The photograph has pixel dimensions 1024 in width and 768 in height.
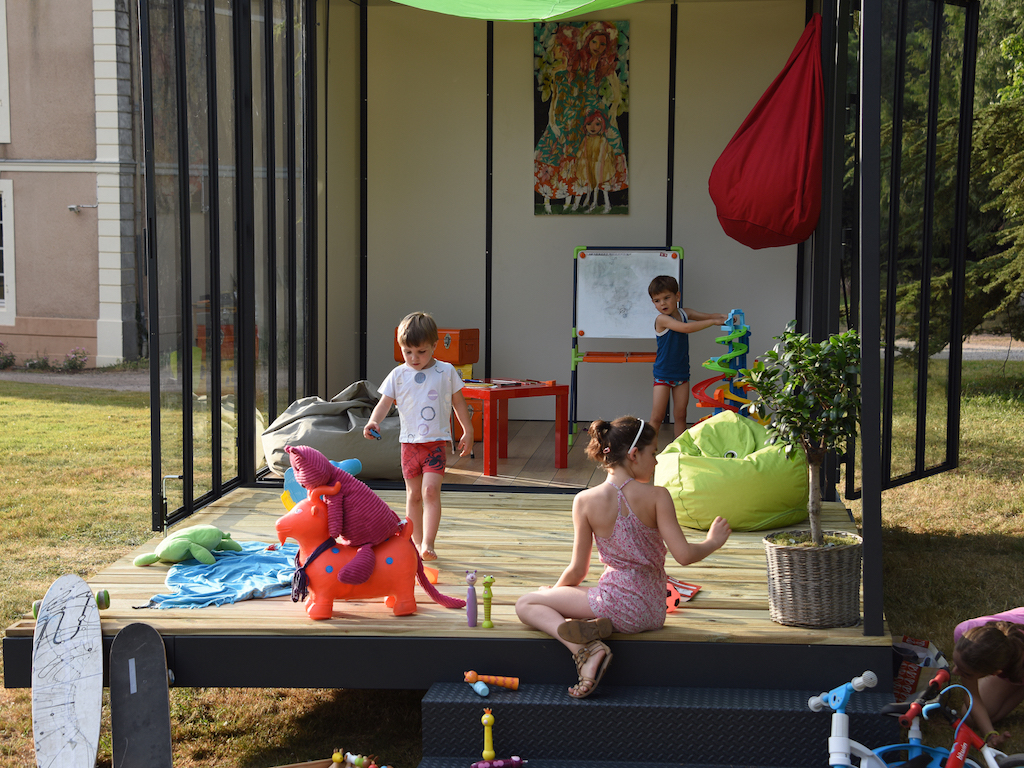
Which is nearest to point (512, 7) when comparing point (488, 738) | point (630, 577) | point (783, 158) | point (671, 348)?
point (783, 158)

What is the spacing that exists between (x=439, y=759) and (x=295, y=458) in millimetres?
968

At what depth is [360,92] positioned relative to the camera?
7406mm

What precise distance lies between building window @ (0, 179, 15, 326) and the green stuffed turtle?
1079 centimetres

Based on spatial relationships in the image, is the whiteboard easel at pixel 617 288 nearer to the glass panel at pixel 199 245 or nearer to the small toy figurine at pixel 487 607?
the glass panel at pixel 199 245

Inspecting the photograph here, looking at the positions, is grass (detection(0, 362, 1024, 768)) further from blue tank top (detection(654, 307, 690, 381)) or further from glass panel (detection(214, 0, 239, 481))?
blue tank top (detection(654, 307, 690, 381))

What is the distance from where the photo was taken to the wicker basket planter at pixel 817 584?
2.89 m

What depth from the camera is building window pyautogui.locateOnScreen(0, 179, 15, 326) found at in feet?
42.5

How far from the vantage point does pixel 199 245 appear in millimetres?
4461

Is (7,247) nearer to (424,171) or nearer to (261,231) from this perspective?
(424,171)

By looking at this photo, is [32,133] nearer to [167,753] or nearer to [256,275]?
[256,275]

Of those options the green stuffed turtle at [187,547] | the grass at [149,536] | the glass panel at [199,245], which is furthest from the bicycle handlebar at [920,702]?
the glass panel at [199,245]

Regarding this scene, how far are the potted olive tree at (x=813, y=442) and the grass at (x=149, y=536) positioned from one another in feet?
2.14

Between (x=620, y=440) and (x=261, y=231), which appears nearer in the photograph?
(x=620, y=440)

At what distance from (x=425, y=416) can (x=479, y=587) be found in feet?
2.29
